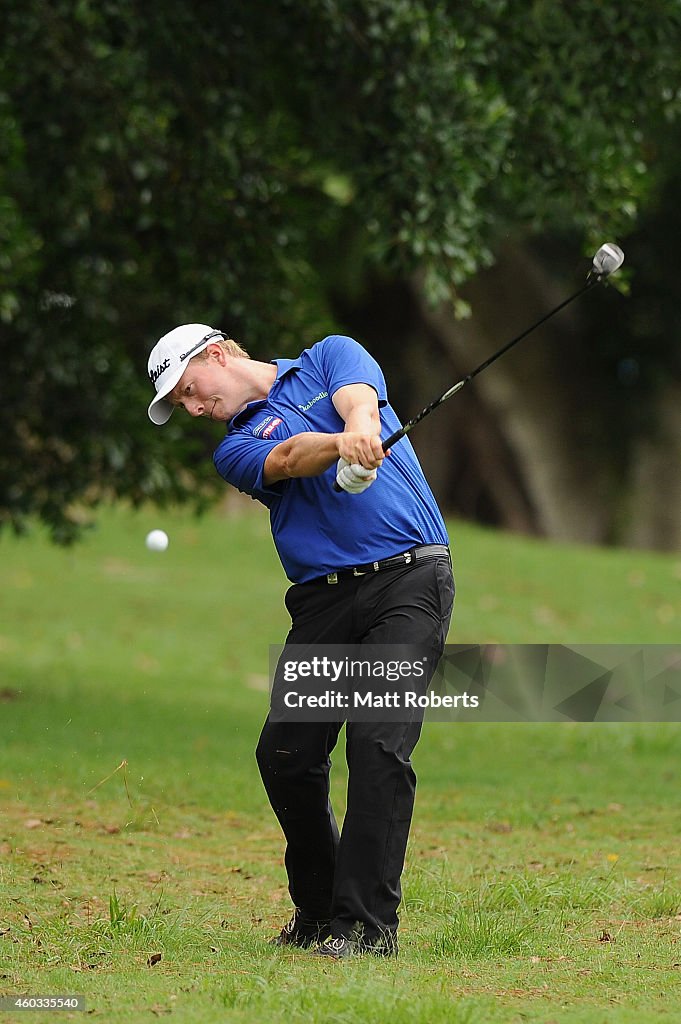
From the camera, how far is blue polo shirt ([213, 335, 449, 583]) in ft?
17.3

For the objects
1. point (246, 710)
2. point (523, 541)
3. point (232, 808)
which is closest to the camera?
point (232, 808)

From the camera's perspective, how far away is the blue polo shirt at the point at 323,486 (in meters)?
5.28

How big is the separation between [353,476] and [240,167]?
244 inches

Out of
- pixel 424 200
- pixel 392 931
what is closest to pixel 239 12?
pixel 424 200

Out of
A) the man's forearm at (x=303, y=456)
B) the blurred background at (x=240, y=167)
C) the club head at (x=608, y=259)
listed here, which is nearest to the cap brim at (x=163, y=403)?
the man's forearm at (x=303, y=456)

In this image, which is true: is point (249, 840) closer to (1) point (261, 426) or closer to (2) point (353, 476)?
(1) point (261, 426)

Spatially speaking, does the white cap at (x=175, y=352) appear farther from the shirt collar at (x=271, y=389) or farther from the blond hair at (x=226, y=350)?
the shirt collar at (x=271, y=389)

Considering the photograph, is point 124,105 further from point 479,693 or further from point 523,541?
point 523,541

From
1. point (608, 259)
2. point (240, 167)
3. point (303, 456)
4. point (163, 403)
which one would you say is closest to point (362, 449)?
point (303, 456)

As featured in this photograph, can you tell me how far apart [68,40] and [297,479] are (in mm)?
5961

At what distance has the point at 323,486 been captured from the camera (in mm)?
5262

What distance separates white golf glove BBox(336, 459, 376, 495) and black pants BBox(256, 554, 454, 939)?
44 centimetres

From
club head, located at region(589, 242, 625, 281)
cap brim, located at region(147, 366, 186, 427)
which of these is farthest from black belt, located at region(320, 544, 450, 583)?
club head, located at region(589, 242, 625, 281)

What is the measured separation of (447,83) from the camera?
918 cm
